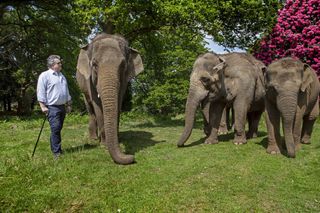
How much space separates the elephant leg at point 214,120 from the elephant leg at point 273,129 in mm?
1811

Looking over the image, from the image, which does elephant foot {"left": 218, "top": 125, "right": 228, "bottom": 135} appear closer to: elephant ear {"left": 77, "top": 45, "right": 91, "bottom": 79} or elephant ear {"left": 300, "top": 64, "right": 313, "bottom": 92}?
elephant ear {"left": 300, "top": 64, "right": 313, "bottom": 92}

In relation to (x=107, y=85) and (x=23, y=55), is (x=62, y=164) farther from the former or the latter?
(x=23, y=55)

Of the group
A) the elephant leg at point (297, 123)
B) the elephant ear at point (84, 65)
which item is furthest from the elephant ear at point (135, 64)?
the elephant leg at point (297, 123)

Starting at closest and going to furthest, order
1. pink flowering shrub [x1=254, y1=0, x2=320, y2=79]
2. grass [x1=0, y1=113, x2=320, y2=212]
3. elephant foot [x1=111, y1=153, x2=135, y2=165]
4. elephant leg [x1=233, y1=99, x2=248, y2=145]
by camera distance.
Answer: grass [x1=0, y1=113, x2=320, y2=212], elephant foot [x1=111, y1=153, x2=135, y2=165], elephant leg [x1=233, y1=99, x2=248, y2=145], pink flowering shrub [x1=254, y1=0, x2=320, y2=79]

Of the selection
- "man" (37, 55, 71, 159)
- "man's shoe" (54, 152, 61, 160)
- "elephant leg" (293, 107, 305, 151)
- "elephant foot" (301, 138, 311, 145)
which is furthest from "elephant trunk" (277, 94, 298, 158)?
"man's shoe" (54, 152, 61, 160)

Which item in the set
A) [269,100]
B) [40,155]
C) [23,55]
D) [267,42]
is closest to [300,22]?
[267,42]

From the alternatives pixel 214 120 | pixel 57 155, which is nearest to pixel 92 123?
pixel 57 155

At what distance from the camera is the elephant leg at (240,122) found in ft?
34.0

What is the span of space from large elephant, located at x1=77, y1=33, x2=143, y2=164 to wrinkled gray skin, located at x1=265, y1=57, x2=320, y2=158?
3843 millimetres

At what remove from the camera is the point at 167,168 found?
741 cm

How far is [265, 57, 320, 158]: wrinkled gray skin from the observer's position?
8258mm

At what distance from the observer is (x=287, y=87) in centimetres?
824

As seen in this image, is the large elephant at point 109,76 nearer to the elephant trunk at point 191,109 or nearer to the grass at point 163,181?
the grass at point 163,181

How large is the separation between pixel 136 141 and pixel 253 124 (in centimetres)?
443
